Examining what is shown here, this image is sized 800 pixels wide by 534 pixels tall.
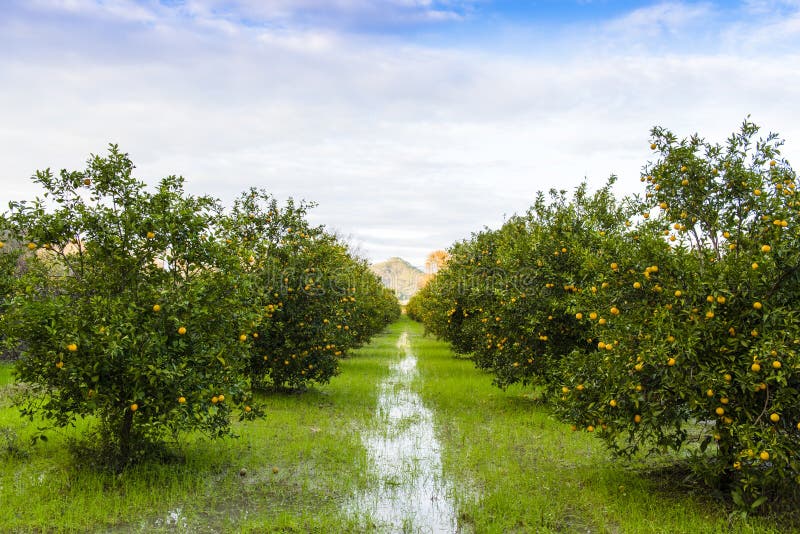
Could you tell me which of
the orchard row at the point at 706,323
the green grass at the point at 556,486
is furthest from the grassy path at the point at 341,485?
the orchard row at the point at 706,323

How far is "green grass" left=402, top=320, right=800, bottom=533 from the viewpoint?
5.23m

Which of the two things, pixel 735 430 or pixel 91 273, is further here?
pixel 91 273

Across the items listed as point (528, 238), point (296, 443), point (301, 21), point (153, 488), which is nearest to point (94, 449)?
point (153, 488)

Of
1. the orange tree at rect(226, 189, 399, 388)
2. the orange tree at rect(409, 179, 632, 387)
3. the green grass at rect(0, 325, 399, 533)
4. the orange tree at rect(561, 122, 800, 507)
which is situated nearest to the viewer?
the orange tree at rect(561, 122, 800, 507)

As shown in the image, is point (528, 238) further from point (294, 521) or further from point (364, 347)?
point (364, 347)

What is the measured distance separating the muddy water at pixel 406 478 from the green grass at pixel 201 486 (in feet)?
0.81

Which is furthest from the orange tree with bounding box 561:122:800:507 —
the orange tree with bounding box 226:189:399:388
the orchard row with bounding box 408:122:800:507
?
the orange tree with bounding box 226:189:399:388

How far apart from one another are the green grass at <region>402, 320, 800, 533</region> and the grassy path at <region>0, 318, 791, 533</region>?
16mm

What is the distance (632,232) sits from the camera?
5.91m

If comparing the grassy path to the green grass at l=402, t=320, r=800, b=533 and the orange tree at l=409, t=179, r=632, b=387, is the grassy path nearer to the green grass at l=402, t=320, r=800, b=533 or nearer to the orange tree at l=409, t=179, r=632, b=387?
the green grass at l=402, t=320, r=800, b=533

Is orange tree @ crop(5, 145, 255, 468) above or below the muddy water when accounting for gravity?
above

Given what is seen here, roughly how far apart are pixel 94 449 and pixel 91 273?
79.9 inches

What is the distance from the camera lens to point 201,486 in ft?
20.5

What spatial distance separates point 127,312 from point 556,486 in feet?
16.2
